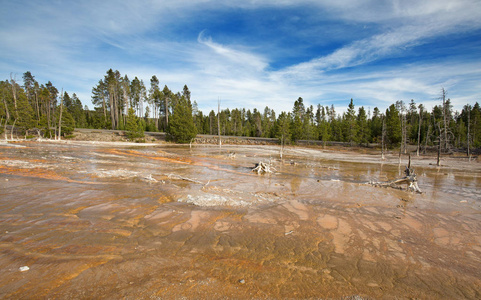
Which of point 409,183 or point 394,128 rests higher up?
point 394,128

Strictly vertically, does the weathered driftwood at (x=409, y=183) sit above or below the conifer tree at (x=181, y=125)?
below

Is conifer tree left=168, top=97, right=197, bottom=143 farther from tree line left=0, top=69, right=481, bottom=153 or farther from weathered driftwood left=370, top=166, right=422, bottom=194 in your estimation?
weathered driftwood left=370, top=166, right=422, bottom=194

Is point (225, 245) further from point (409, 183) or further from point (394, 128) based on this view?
point (394, 128)

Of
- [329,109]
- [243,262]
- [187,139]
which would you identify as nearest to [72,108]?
[187,139]

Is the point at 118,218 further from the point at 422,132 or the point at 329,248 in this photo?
the point at 422,132

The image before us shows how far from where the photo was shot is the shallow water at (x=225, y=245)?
11.7 ft

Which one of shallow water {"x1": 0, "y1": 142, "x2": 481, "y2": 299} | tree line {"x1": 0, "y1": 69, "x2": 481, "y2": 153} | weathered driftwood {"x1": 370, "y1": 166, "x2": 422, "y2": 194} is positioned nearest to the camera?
shallow water {"x1": 0, "y1": 142, "x2": 481, "y2": 299}

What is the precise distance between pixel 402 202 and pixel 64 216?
506 inches

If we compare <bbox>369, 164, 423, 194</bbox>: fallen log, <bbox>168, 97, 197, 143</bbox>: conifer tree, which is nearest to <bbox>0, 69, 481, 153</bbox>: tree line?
<bbox>168, 97, 197, 143</bbox>: conifer tree

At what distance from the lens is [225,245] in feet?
16.4

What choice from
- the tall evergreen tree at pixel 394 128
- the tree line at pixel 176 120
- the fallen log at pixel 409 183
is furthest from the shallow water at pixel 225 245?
the tall evergreen tree at pixel 394 128

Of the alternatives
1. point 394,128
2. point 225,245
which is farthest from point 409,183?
point 394,128

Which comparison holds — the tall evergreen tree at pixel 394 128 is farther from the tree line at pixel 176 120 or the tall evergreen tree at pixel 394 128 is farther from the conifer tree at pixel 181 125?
the conifer tree at pixel 181 125

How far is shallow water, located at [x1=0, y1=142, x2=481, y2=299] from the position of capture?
3.57 meters
